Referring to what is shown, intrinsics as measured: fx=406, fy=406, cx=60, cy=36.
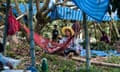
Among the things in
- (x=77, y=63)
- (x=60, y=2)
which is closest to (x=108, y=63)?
(x=77, y=63)

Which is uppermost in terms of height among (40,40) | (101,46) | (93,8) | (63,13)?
(93,8)

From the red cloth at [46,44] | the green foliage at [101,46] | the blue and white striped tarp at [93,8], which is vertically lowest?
the green foliage at [101,46]

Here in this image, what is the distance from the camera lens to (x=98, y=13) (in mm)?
7141

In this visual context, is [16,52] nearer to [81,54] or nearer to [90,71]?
[81,54]

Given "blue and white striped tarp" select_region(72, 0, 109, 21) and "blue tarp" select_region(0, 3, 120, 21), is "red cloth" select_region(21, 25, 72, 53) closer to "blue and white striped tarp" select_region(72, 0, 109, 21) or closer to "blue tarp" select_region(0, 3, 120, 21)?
"blue tarp" select_region(0, 3, 120, 21)

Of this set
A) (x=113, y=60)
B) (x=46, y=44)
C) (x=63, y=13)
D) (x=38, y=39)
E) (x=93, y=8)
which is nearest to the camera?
(x=93, y=8)

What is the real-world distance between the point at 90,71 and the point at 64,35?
6.84 meters

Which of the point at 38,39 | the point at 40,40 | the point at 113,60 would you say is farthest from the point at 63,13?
the point at 38,39

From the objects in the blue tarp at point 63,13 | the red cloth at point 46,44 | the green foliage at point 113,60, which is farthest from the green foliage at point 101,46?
the red cloth at point 46,44

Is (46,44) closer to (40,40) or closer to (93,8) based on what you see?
(40,40)

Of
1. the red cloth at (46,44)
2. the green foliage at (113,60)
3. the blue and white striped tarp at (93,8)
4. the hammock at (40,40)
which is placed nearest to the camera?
the blue and white striped tarp at (93,8)

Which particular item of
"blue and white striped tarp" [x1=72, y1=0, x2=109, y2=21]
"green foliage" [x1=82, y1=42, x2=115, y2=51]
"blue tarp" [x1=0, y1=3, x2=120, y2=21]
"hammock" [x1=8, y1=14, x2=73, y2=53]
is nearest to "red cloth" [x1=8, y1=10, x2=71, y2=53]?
"hammock" [x1=8, y1=14, x2=73, y2=53]

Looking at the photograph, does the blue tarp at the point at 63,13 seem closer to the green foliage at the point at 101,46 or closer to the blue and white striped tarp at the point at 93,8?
the green foliage at the point at 101,46

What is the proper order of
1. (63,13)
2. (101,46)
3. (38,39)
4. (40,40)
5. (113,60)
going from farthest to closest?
1. (63,13)
2. (101,46)
3. (113,60)
4. (40,40)
5. (38,39)
